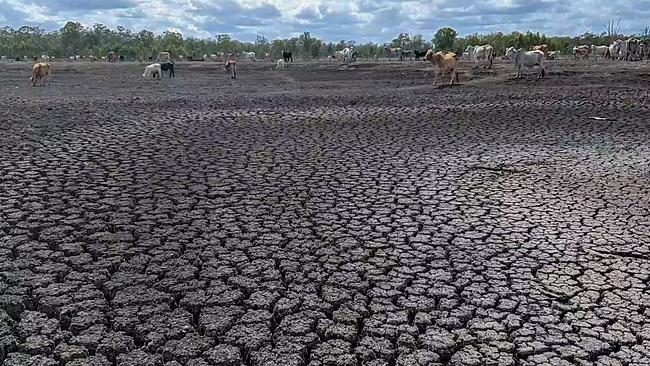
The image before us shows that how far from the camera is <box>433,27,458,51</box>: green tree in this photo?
66287 millimetres

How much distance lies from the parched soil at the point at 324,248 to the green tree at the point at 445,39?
2226 inches

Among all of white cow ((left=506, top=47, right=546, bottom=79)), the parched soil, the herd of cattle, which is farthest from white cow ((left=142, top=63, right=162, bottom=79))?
the parched soil

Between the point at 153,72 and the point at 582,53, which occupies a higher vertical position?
the point at 582,53

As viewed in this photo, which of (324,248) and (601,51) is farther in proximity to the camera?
(601,51)

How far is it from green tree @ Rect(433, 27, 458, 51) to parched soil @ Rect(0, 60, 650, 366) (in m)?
56.5

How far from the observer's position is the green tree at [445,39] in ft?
217

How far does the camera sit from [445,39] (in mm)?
67062

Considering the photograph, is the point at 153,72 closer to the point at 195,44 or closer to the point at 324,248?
the point at 324,248

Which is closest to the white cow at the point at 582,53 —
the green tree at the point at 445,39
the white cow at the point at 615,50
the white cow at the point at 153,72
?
the white cow at the point at 615,50

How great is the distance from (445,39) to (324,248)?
212 ft

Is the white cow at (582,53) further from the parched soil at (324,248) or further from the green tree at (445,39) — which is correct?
the parched soil at (324,248)

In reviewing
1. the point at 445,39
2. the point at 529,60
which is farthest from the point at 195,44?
the point at 529,60

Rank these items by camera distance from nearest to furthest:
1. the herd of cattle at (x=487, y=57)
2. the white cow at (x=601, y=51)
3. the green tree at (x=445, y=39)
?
the herd of cattle at (x=487, y=57) → the white cow at (x=601, y=51) → the green tree at (x=445, y=39)

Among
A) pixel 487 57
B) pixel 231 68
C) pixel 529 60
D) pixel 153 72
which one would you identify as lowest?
pixel 153 72
